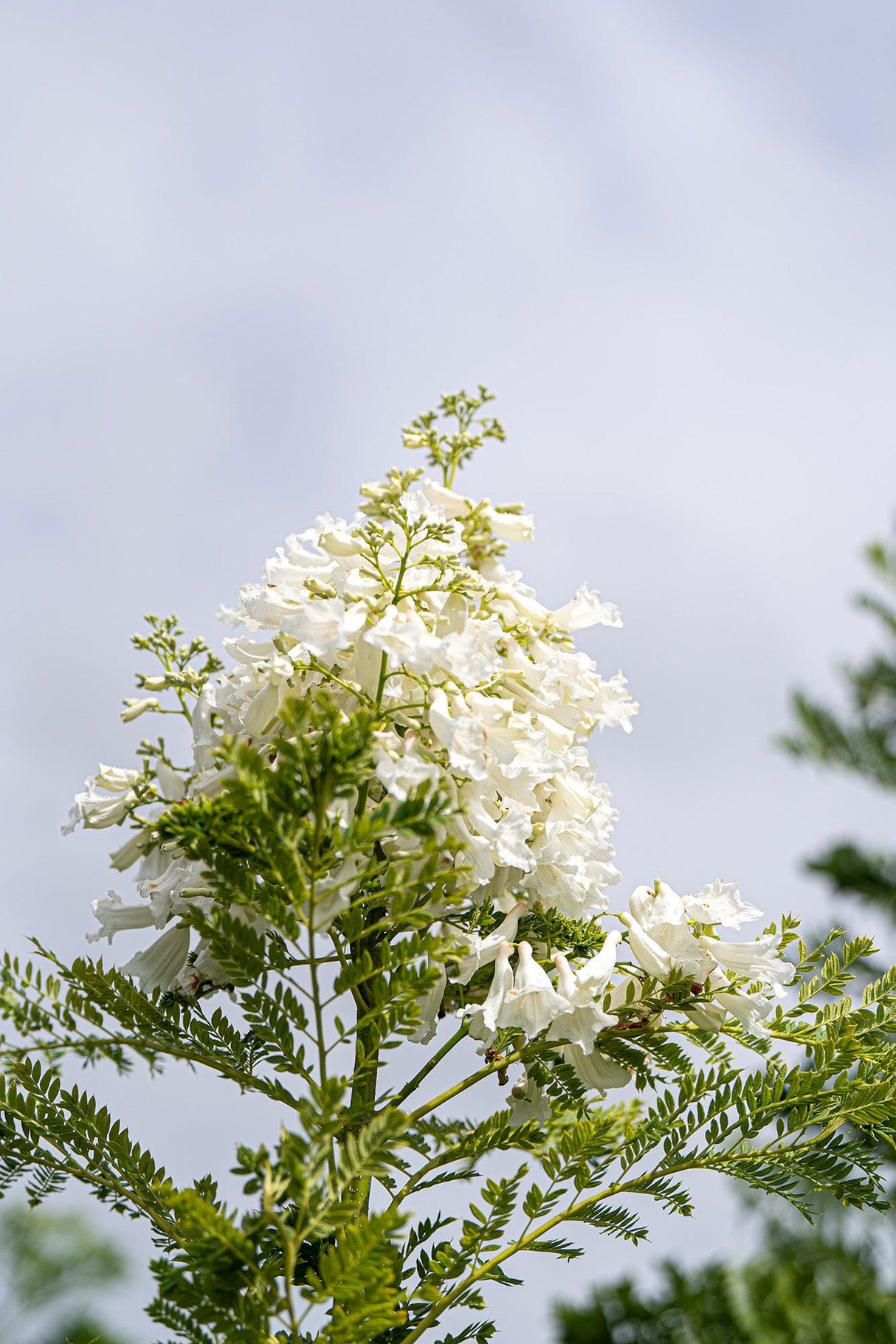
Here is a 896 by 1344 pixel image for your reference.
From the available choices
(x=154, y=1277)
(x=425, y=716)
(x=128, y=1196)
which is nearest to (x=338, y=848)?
(x=425, y=716)

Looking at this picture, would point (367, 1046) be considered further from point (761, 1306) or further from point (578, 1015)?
point (761, 1306)

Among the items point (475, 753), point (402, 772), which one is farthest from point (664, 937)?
point (402, 772)

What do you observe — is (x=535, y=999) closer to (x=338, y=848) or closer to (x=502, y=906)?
(x=502, y=906)

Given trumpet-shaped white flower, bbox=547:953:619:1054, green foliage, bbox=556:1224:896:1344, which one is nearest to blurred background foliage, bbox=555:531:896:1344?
green foliage, bbox=556:1224:896:1344

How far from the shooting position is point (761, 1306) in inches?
42.0

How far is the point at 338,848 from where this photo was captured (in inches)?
65.3

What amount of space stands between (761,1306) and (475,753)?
3.17ft

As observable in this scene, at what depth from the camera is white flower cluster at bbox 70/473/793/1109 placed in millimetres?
1945

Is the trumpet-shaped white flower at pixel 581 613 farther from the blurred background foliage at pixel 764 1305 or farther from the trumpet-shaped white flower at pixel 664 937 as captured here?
the blurred background foliage at pixel 764 1305

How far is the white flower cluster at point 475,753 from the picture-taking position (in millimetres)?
1945

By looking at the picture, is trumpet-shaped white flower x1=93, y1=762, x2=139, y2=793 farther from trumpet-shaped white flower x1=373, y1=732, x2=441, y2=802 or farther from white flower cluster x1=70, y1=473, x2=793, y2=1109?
trumpet-shaped white flower x1=373, y1=732, x2=441, y2=802

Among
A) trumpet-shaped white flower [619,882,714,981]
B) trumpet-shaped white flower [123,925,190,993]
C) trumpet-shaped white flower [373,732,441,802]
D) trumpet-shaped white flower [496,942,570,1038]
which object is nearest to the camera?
trumpet-shaped white flower [373,732,441,802]

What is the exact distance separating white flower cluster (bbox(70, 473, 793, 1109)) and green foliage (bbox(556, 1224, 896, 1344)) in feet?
2.49

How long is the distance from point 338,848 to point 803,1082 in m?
0.94
